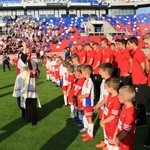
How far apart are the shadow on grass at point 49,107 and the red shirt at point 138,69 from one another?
3.20m

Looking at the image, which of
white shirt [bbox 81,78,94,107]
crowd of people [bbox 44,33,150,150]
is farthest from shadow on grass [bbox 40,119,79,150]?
white shirt [bbox 81,78,94,107]

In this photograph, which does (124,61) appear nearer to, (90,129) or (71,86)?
(71,86)

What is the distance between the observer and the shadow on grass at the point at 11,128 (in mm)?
8174

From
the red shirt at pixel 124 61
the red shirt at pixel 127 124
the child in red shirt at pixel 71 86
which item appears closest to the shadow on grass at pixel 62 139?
the child in red shirt at pixel 71 86

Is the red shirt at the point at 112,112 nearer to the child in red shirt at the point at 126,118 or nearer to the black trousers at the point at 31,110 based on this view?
the child in red shirt at the point at 126,118

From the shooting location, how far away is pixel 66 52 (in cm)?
1803

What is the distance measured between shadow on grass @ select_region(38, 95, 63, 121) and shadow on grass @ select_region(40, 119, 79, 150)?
1.62 m

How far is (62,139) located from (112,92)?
7.97 ft

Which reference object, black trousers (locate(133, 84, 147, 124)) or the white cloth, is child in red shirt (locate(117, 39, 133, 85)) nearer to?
black trousers (locate(133, 84, 147, 124))

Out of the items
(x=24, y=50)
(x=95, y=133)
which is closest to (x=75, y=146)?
(x=95, y=133)

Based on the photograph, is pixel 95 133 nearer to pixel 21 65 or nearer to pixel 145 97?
pixel 145 97

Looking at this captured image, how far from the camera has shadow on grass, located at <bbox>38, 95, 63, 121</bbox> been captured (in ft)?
33.9

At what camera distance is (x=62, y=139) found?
7.67 metres

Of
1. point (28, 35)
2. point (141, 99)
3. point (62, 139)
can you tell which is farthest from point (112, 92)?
point (28, 35)
